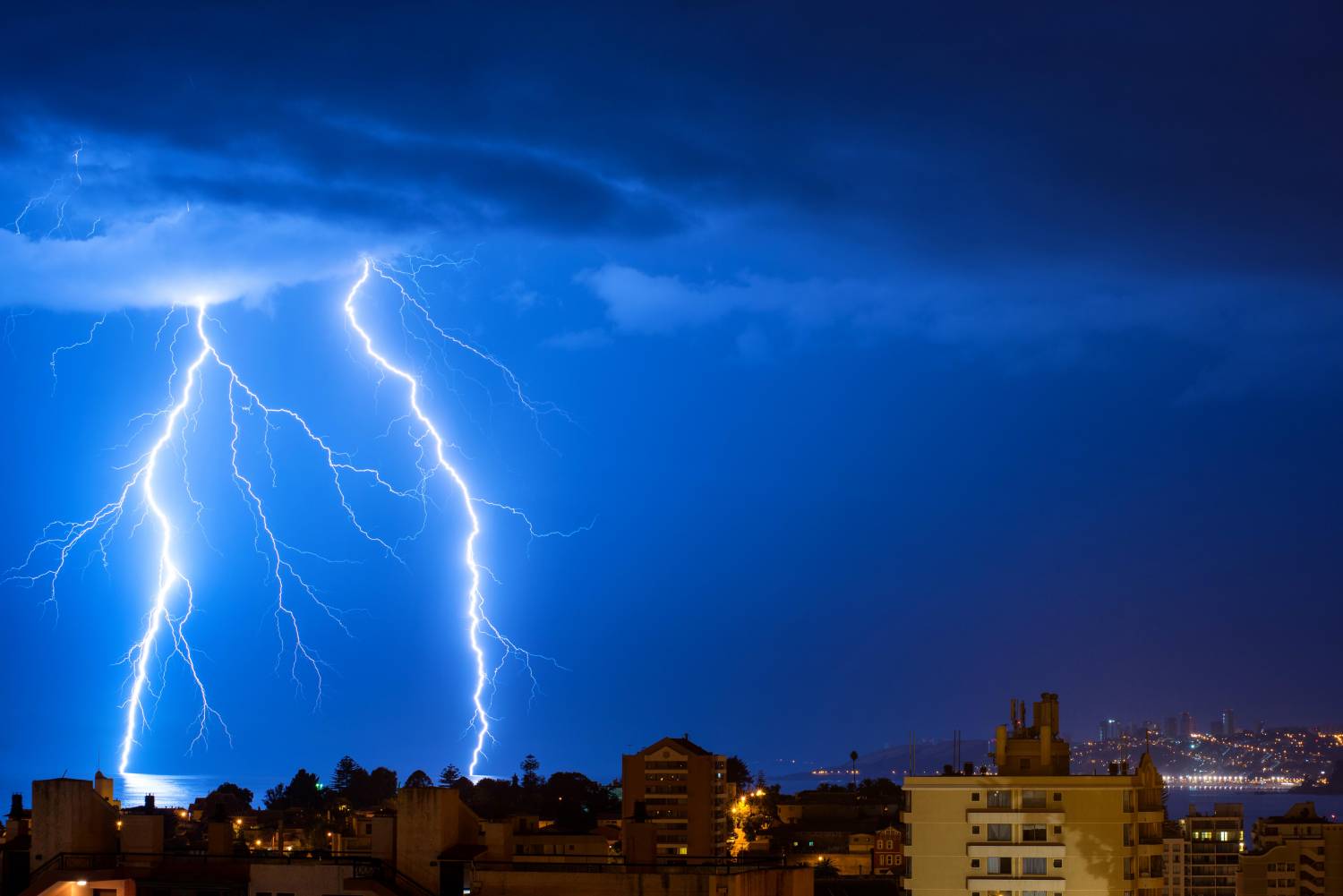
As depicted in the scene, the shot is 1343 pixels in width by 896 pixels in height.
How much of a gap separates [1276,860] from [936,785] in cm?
3833

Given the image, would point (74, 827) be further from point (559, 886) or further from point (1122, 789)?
point (1122, 789)

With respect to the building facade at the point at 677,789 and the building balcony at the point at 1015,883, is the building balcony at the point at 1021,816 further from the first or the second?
the building facade at the point at 677,789

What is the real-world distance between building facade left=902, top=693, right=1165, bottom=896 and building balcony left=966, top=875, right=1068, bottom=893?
0.01 metres

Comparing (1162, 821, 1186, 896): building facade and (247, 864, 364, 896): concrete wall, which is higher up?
(247, 864, 364, 896): concrete wall

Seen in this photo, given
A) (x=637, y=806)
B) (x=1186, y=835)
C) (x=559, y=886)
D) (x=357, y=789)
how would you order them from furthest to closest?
1. (x=357, y=789)
2. (x=1186, y=835)
3. (x=637, y=806)
4. (x=559, y=886)

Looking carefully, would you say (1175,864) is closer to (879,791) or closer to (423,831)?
(879,791)

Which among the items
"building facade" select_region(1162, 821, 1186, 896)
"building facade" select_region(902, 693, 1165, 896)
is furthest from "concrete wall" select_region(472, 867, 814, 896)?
"building facade" select_region(1162, 821, 1186, 896)

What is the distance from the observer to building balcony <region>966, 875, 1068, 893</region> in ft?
90.6

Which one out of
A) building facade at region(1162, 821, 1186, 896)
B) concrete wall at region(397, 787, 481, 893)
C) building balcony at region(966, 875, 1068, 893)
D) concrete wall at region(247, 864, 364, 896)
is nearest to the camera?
concrete wall at region(247, 864, 364, 896)

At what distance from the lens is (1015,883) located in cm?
2769

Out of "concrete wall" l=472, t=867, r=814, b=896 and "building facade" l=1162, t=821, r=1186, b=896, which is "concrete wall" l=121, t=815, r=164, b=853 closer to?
"concrete wall" l=472, t=867, r=814, b=896

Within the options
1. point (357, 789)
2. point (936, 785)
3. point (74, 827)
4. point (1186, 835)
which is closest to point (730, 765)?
point (357, 789)

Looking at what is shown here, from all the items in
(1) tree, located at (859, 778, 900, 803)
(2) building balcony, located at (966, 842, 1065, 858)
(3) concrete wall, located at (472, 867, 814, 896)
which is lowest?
(3) concrete wall, located at (472, 867, 814, 896)

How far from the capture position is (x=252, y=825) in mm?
68062
